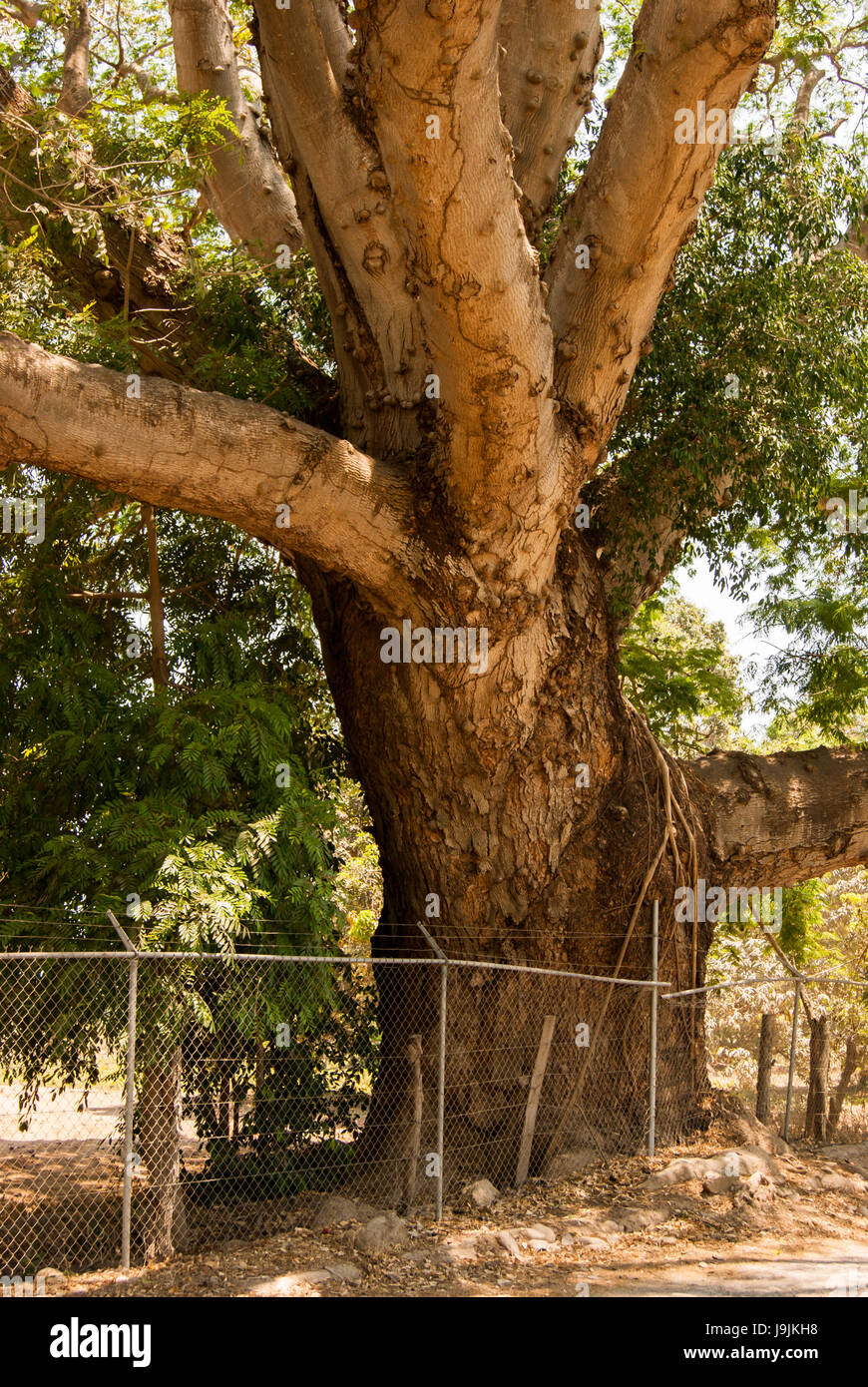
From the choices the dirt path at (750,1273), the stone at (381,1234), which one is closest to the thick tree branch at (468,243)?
the stone at (381,1234)

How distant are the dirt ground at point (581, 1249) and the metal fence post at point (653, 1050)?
278mm

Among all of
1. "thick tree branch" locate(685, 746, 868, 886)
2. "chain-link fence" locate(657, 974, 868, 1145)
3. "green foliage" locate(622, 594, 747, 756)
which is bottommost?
"chain-link fence" locate(657, 974, 868, 1145)

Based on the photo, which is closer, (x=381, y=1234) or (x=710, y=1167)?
(x=381, y=1234)

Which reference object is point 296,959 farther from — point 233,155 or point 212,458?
point 233,155

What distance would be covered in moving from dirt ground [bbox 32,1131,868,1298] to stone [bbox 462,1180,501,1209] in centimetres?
5

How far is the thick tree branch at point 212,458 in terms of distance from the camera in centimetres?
661

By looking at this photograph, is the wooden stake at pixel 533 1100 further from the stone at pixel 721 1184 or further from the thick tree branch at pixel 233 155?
the thick tree branch at pixel 233 155

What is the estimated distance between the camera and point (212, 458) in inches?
283

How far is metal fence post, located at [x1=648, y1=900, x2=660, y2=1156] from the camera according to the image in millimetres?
9586

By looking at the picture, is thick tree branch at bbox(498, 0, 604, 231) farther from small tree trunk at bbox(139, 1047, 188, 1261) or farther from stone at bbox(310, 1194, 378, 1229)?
stone at bbox(310, 1194, 378, 1229)

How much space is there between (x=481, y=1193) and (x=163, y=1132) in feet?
7.72

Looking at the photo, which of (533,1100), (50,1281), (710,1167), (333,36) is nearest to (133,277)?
(333,36)

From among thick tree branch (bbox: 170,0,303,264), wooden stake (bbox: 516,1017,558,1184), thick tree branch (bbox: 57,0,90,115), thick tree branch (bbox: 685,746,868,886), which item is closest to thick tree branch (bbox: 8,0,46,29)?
thick tree branch (bbox: 57,0,90,115)

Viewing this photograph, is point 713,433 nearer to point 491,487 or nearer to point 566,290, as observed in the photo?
point 566,290
